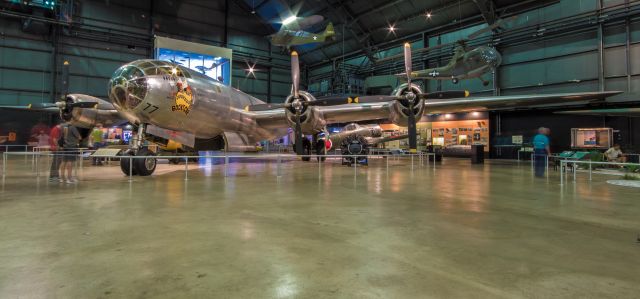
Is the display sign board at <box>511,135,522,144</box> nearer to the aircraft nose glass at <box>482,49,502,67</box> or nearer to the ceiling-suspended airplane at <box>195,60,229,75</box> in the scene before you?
the aircraft nose glass at <box>482,49,502,67</box>

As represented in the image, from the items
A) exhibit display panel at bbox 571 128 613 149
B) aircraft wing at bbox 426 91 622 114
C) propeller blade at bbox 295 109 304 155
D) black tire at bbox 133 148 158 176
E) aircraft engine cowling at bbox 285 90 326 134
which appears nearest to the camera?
black tire at bbox 133 148 158 176

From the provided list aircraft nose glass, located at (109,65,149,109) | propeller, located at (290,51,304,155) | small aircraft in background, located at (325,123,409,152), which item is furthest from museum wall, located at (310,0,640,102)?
aircraft nose glass, located at (109,65,149,109)

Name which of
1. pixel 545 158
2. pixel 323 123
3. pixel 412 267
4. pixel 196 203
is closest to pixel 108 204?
pixel 196 203

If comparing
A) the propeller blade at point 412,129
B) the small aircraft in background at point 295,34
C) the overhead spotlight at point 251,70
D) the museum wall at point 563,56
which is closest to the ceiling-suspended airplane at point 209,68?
the small aircraft in background at point 295,34

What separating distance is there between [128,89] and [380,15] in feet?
88.7

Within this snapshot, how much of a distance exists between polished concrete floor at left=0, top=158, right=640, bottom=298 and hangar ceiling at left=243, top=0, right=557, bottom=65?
2375 centimetres

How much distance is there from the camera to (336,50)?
3891 centimetres

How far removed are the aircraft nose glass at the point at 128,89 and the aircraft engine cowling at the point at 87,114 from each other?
5974mm

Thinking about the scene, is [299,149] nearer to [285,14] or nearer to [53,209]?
[53,209]

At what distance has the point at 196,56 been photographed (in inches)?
1042

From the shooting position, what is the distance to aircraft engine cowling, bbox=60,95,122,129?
1449 cm

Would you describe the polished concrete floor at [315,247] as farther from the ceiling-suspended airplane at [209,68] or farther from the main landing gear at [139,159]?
the ceiling-suspended airplane at [209,68]

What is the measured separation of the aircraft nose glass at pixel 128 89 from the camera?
9.56 metres

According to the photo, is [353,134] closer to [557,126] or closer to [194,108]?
[194,108]
